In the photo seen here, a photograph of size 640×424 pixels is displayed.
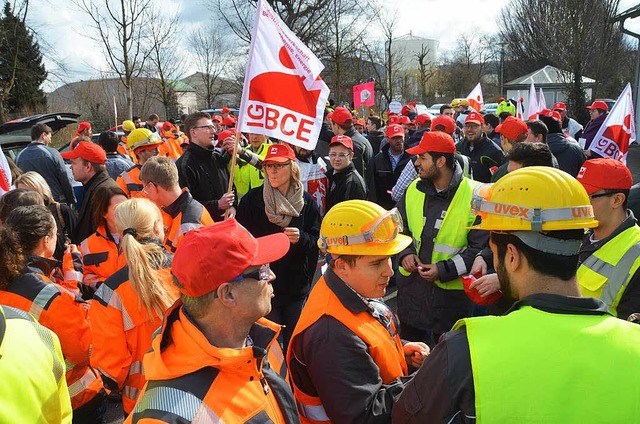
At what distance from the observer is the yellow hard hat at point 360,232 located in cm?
258

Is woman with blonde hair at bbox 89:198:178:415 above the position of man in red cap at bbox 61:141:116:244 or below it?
below

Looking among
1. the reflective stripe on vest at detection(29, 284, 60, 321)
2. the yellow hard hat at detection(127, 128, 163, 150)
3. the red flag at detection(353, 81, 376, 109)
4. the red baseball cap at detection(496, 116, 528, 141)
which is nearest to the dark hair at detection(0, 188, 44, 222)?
the reflective stripe on vest at detection(29, 284, 60, 321)

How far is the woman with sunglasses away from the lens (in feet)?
14.9

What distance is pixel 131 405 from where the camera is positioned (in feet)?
10.1

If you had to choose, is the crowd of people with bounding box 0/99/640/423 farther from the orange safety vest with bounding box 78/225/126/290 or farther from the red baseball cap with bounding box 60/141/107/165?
the red baseball cap with bounding box 60/141/107/165

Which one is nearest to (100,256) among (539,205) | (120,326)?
(120,326)

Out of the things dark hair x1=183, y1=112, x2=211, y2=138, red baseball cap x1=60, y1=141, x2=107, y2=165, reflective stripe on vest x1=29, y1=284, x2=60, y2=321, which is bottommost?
reflective stripe on vest x1=29, y1=284, x2=60, y2=321

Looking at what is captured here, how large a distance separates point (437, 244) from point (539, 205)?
224 cm

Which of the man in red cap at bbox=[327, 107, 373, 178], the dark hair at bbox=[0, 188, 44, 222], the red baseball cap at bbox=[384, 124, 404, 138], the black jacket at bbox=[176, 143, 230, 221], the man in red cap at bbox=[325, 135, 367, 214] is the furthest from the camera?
the red baseball cap at bbox=[384, 124, 404, 138]

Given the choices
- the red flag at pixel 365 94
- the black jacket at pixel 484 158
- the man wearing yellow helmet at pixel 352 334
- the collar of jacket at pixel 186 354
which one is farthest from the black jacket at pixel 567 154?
the red flag at pixel 365 94

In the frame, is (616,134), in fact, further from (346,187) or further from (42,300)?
(42,300)

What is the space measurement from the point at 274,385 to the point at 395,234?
102 centimetres

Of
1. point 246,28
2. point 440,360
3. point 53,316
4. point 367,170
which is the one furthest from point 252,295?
point 246,28

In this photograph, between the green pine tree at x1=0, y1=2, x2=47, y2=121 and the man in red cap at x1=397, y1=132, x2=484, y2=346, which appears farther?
the green pine tree at x1=0, y1=2, x2=47, y2=121
